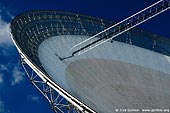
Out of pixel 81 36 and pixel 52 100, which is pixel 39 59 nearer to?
pixel 52 100

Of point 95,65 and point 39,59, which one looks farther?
point 95,65

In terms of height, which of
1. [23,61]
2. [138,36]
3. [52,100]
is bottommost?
[52,100]

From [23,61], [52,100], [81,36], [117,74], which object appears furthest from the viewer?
[81,36]

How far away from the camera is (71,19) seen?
6769 centimetres

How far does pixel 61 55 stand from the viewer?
196 feet

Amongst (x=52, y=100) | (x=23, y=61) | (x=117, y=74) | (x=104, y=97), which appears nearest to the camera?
(x=52, y=100)

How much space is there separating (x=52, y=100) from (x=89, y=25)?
76.7ft

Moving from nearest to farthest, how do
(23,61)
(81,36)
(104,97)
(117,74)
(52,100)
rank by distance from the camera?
(52,100), (23,61), (104,97), (117,74), (81,36)

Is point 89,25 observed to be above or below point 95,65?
above

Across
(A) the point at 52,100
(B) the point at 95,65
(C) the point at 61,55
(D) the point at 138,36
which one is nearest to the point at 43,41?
(C) the point at 61,55

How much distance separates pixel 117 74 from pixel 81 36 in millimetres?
8879

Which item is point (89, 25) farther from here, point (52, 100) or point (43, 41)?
point (52, 100)

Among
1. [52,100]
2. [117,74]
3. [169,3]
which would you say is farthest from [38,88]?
[169,3]

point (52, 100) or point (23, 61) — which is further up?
point (23, 61)
